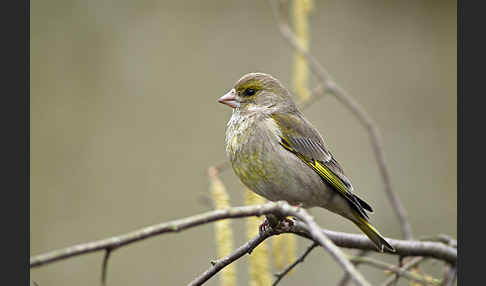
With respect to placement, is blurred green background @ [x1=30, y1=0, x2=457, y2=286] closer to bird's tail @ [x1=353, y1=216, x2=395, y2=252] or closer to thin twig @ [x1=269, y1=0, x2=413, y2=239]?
thin twig @ [x1=269, y1=0, x2=413, y2=239]

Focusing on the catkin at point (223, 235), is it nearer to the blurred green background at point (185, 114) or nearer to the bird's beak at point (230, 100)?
the bird's beak at point (230, 100)

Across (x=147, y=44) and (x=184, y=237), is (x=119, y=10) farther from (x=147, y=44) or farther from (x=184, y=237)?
(x=184, y=237)

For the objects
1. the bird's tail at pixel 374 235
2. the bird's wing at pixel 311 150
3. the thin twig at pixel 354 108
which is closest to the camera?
the bird's tail at pixel 374 235

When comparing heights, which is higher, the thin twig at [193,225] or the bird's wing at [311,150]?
the bird's wing at [311,150]

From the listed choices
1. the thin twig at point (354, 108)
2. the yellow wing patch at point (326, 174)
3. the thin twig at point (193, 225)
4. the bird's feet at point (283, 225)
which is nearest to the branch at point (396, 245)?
the bird's feet at point (283, 225)

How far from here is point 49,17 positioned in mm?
5199

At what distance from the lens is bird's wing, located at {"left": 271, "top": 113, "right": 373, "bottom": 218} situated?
2545 mm

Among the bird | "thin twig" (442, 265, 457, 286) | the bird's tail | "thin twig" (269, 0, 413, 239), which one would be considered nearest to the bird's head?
the bird

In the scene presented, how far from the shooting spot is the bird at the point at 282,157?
2414mm

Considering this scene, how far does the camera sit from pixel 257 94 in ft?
9.04

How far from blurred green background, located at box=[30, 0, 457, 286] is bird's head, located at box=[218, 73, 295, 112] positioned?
2079 mm

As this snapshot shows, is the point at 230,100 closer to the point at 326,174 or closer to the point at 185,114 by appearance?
the point at 326,174

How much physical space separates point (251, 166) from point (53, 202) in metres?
2.96

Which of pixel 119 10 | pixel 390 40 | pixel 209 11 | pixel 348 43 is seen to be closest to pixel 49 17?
pixel 119 10
